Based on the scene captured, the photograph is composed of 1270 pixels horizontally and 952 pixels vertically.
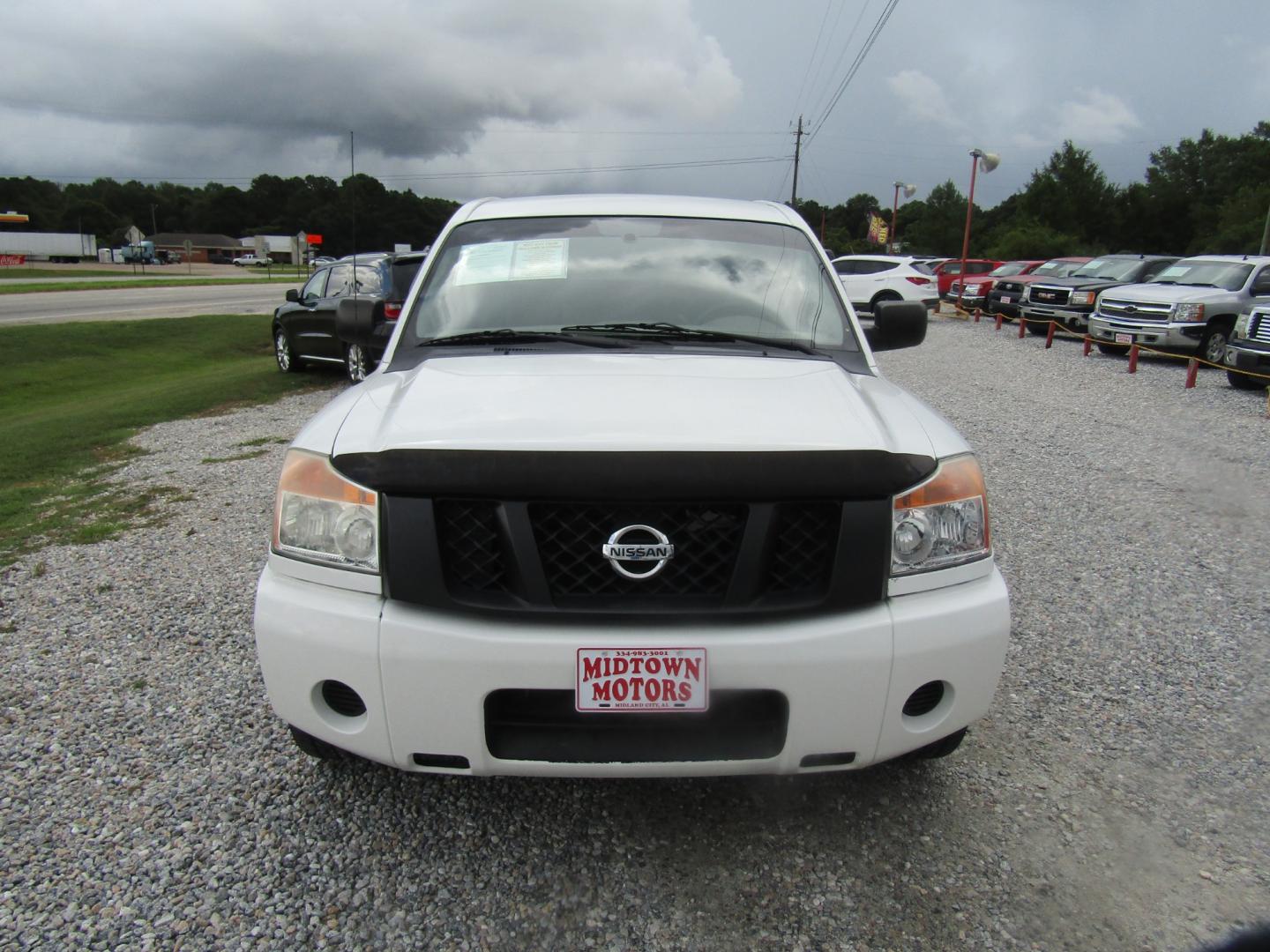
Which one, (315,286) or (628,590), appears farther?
(315,286)

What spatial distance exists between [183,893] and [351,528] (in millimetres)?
1018

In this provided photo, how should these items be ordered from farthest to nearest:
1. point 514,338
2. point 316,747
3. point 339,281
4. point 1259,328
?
point 339,281, point 1259,328, point 514,338, point 316,747

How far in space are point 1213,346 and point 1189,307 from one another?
2.38 ft

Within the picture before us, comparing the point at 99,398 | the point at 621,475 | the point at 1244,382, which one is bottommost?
the point at 99,398

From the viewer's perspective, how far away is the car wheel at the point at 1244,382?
1242cm

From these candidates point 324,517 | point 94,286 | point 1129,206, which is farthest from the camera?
point 1129,206

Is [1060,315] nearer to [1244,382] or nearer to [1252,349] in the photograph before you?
[1244,382]

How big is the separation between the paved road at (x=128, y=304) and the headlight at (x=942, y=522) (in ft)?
72.7

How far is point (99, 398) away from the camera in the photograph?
14.0 m

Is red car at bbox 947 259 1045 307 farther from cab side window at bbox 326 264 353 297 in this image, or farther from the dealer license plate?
the dealer license plate

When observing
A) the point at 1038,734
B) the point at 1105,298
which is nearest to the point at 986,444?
the point at 1038,734

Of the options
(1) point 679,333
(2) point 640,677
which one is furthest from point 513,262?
(2) point 640,677

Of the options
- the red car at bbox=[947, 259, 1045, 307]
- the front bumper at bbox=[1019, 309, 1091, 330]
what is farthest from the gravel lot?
the red car at bbox=[947, 259, 1045, 307]

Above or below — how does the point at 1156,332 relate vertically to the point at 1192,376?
above
